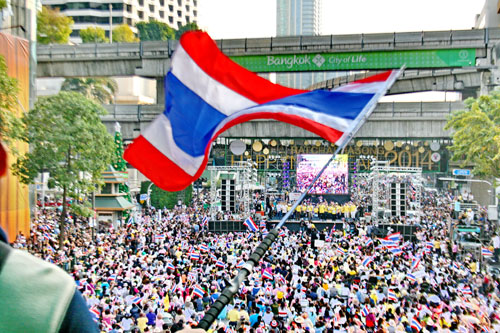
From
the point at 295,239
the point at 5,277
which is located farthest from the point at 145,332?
the point at 295,239

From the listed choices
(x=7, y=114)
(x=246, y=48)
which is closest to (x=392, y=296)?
(x=7, y=114)

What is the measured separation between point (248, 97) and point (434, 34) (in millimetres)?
29761

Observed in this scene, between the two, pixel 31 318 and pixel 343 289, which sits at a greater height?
pixel 31 318

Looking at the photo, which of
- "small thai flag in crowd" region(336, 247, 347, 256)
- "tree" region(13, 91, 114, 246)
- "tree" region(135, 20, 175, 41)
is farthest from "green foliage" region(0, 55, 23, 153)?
"tree" region(135, 20, 175, 41)

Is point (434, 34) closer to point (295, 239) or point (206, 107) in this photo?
point (295, 239)

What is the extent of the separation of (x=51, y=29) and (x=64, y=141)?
44.4 m

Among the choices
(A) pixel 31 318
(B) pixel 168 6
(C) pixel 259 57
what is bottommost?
(A) pixel 31 318

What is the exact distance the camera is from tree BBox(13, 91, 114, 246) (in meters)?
25.9

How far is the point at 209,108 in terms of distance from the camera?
300 inches

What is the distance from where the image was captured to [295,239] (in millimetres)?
27109

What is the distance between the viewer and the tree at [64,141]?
25.9 meters

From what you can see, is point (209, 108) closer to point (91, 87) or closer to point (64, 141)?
point (64, 141)

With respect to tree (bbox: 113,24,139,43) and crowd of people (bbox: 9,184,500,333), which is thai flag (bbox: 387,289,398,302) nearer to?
crowd of people (bbox: 9,184,500,333)

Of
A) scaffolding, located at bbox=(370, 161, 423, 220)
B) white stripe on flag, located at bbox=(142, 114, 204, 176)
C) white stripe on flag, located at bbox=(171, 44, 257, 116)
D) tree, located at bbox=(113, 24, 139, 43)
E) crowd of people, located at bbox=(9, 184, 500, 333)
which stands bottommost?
crowd of people, located at bbox=(9, 184, 500, 333)
